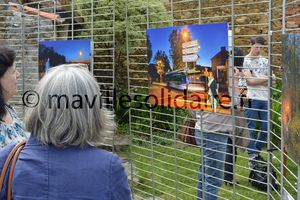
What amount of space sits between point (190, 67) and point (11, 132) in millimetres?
1418

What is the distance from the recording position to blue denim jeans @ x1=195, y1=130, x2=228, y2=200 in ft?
11.5

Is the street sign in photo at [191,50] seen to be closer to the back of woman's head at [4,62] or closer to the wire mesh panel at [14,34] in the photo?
the back of woman's head at [4,62]

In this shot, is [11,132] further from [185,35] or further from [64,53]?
[64,53]

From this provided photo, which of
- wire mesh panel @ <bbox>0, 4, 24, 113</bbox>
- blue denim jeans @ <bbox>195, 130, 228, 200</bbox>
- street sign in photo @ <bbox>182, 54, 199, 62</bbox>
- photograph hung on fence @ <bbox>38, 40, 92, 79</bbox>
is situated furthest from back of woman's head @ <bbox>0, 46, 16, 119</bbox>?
wire mesh panel @ <bbox>0, 4, 24, 113</bbox>

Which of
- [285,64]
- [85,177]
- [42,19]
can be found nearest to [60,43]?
[42,19]

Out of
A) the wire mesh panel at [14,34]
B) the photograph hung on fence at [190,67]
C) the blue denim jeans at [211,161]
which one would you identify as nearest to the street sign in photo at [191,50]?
the photograph hung on fence at [190,67]

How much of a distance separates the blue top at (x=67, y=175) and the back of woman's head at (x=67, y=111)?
5 cm

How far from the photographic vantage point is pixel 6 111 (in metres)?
2.64

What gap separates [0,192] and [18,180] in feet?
0.30

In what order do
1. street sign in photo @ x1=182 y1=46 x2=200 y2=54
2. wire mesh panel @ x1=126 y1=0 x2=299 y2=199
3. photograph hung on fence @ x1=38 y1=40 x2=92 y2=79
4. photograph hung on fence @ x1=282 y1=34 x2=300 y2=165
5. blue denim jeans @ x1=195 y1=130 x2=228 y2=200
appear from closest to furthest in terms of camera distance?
photograph hung on fence @ x1=282 y1=34 x2=300 y2=165
wire mesh panel @ x1=126 y1=0 x2=299 y2=199
street sign in photo @ x1=182 y1=46 x2=200 y2=54
blue denim jeans @ x1=195 y1=130 x2=228 y2=200
photograph hung on fence @ x1=38 y1=40 x2=92 y2=79

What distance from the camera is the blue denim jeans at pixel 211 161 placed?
352 centimetres

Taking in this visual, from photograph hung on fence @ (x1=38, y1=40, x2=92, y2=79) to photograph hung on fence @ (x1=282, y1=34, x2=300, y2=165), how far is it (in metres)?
2.70

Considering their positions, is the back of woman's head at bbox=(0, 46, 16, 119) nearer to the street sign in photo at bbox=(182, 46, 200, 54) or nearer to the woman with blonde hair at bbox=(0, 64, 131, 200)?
the woman with blonde hair at bbox=(0, 64, 131, 200)

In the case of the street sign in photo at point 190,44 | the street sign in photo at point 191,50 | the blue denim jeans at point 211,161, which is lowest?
the blue denim jeans at point 211,161
